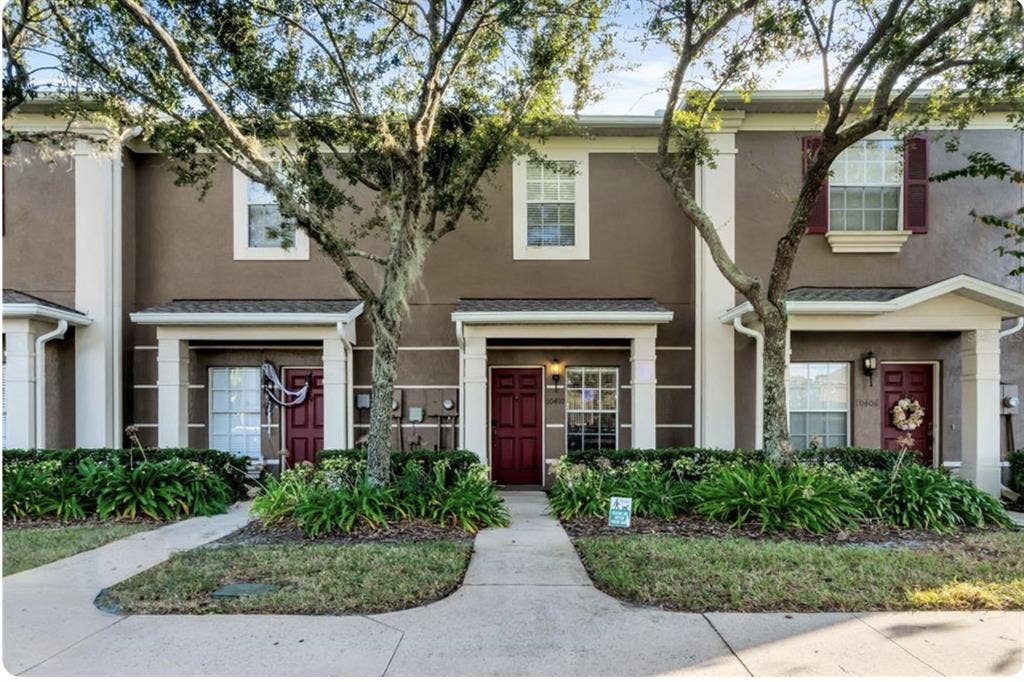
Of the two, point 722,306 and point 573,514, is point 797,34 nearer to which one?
point 722,306

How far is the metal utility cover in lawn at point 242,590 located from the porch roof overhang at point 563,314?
4851 mm

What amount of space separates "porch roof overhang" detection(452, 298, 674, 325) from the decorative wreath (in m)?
3.74

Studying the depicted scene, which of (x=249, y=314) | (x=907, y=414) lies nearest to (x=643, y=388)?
(x=907, y=414)

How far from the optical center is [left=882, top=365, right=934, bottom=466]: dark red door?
30.8 feet

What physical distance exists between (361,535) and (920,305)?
8.06 metres

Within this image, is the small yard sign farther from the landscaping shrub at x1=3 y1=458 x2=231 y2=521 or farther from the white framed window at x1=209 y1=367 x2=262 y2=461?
the white framed window at x1=209 y1=367 x2=262 y2=461

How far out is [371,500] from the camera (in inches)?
253

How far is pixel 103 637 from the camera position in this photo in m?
3.79

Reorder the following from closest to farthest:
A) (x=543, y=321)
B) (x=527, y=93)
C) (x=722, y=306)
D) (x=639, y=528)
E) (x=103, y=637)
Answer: (x=103, y=637), (x=639, y=528), (x=527, y=93), (x=543, y=321), (x=722, y=306)

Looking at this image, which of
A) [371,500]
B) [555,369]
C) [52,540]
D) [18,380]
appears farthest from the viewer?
[555,369]

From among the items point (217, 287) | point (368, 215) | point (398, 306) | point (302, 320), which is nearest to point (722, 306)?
point (398, 306)

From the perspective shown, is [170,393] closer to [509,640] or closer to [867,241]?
[509,640]

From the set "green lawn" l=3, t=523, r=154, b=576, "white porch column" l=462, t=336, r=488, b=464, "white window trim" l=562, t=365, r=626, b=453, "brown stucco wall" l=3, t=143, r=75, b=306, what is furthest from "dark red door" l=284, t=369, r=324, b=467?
"white window trim" l=562, t=365, r=626, b=453

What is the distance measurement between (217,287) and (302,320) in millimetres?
1972
